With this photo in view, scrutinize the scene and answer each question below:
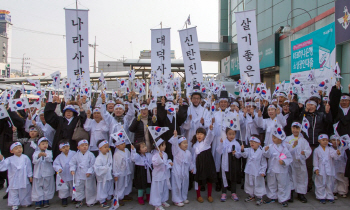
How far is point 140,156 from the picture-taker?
5066 mm

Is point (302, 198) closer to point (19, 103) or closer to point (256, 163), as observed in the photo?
point (256, 163)

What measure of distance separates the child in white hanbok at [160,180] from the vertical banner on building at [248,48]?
13.6ft

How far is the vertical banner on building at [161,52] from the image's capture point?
9.93 meters

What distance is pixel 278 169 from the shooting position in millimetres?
4887

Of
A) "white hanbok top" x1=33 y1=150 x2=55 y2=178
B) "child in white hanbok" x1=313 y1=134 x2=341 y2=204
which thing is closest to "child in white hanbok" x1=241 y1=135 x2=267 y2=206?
"child in white hanbok" x1=313 y1=134 x2=341 y2=204

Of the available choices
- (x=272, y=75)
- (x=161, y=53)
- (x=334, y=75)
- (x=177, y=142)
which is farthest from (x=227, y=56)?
(x=177, y=142)

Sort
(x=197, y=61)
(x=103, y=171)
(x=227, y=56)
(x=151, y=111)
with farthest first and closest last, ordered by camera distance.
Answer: (x=227, y=56)
(x=197, y=61)
(x=151, y=111)
(x=103, y=171)

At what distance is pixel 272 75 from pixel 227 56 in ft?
23.9

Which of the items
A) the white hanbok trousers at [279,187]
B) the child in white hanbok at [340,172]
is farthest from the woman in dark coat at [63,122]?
the child in white hanbok at [340,172]

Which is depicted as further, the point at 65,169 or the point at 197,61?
the point at 197,61

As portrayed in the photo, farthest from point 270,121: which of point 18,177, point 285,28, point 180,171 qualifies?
point 285,28

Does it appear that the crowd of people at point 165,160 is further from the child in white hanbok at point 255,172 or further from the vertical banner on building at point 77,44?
the vertical banner on building at point 77,44

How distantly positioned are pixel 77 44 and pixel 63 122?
3119 mm

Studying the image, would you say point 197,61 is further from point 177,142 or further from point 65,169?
point 65,169
